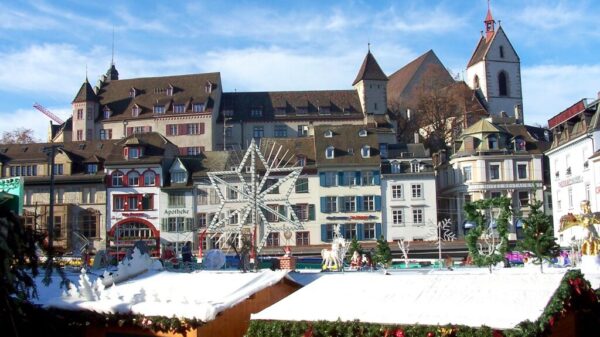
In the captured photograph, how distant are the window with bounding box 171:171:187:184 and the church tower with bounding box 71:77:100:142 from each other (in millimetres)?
26948

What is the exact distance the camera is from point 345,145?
6581 centimetres

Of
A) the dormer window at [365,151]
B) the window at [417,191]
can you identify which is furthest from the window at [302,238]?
the window at [417,191]

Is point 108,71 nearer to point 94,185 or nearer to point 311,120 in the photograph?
point 311,120

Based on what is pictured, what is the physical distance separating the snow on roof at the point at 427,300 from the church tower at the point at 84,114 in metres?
77.8

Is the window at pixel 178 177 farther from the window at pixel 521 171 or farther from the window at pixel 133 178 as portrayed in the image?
the window at pixel 521 171

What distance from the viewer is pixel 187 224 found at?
64.4m

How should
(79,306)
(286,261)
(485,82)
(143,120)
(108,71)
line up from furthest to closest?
(108,71) < (485,82) < (143,120) < (286,261) < (79,306)

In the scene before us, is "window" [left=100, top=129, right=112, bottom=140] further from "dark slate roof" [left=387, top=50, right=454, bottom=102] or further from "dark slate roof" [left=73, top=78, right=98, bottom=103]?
"dark slate roof" [left=387, top=50, right=454, bottom=102]

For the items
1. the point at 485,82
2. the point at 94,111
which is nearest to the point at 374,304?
the point at 94,111

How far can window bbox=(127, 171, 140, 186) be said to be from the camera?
65.8 meters

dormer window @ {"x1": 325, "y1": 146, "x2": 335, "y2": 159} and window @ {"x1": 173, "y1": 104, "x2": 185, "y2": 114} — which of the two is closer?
dormer window @ {"x1": 325, "y1": 146, "x2": 335, "y2": 159}

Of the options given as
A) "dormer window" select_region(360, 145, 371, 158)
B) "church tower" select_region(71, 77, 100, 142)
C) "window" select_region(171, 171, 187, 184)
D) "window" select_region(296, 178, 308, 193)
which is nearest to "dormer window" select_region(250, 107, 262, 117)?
"church tower" select_region(71, 77, 100, 142)

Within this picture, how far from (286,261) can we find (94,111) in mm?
70084

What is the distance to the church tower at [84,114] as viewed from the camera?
89562 millimetres
